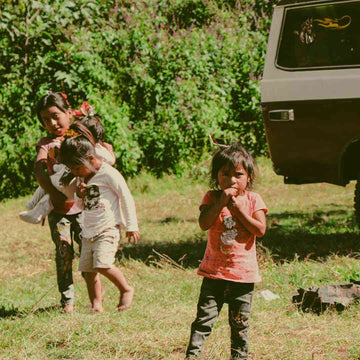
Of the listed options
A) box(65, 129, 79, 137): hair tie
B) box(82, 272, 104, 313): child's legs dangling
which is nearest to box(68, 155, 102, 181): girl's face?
box(65, 129, 79, 137): hair tie

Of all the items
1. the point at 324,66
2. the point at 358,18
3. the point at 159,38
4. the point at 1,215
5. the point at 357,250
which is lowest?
the point at 1,215

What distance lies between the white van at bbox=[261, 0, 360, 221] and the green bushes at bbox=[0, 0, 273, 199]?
4.43 meters

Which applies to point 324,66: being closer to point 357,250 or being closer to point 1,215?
point 357,250

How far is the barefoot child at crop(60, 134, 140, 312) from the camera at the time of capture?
4047 mm

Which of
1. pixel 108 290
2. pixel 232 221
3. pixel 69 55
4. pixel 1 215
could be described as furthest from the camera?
pixel 69 55

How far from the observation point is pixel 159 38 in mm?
10297

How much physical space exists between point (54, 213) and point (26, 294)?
973 mm

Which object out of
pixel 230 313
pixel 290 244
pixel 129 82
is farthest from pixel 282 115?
pixel 129 82

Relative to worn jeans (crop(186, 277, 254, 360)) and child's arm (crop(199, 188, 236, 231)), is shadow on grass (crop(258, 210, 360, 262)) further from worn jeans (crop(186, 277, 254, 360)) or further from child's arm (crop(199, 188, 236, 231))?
child's arm (crop(199, 188, 236, 231))

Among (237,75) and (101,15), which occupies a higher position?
(101,15)

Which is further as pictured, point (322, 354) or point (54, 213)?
point (54, 213)

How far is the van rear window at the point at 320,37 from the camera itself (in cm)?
509

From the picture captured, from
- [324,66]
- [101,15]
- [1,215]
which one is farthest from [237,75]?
[324,66]

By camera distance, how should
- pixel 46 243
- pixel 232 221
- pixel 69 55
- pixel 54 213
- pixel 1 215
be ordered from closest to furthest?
pixel 232 221
pixel 54 213
pixel 46 243
pixel 1 215
pixel 69 55
